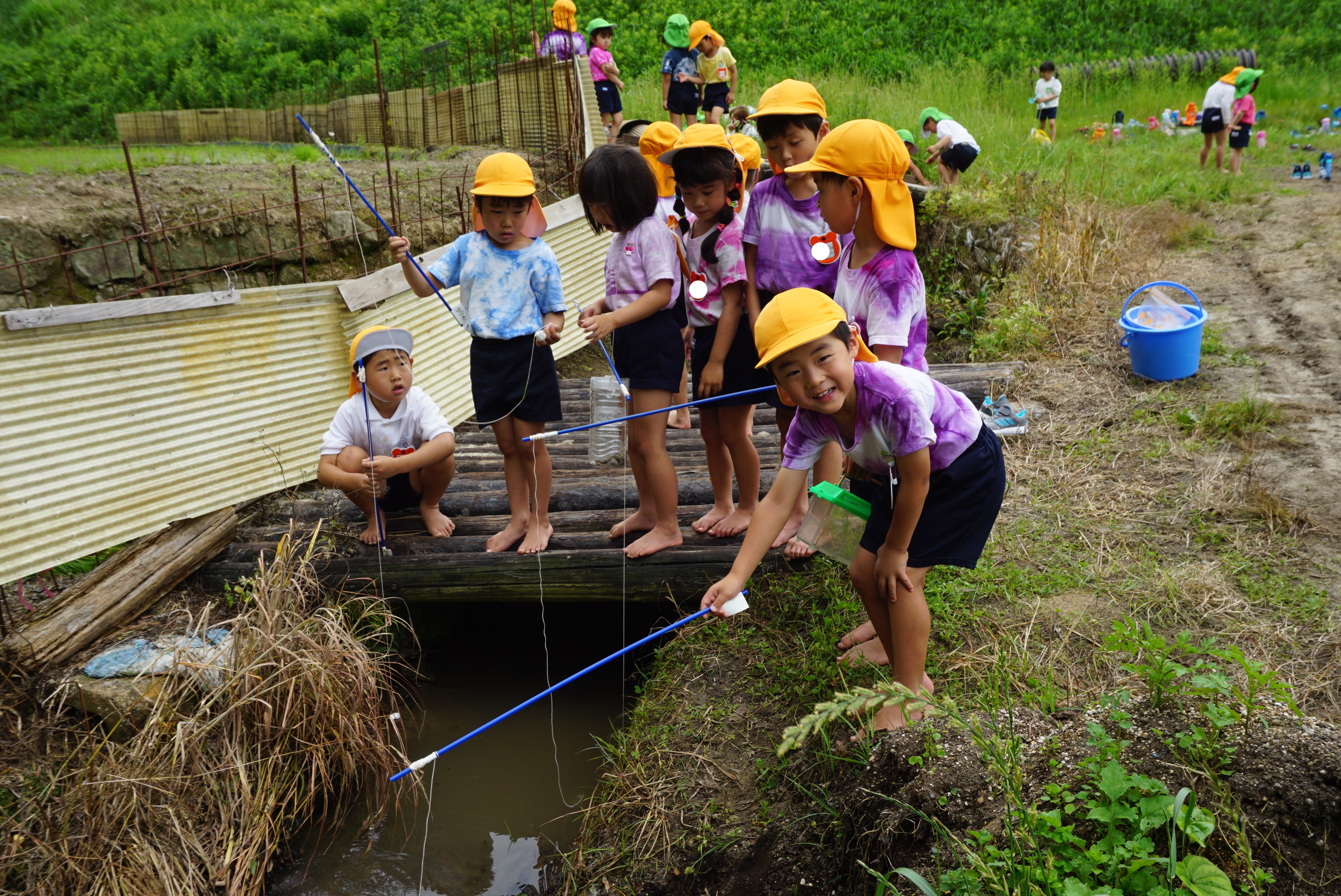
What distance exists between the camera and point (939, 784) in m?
2.44

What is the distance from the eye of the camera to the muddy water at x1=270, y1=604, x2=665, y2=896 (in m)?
3.55

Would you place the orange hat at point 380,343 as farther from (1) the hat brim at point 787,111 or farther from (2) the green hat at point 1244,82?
(2) the green hat at point 1244,82

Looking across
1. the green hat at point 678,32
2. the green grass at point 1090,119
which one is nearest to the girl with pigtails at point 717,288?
the green grass at point 1090,119

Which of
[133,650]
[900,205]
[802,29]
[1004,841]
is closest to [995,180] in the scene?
[900,205]

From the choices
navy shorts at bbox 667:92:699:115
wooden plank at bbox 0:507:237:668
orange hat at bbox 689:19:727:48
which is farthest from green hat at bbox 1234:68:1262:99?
wooden plank at bbox 0:507:237:668

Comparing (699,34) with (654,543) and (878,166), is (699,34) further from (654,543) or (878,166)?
(878,166)

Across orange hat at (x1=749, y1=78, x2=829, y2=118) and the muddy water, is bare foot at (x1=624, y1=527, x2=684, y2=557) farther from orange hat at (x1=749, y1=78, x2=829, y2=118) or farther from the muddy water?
orange hat at (x1=749, y1=78, x2=829, y2=118)

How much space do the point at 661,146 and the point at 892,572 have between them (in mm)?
2631

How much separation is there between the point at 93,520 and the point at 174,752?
164 centimetres

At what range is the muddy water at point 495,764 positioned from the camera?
140 inches

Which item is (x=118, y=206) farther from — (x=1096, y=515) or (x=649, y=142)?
(x=1096, y=515)

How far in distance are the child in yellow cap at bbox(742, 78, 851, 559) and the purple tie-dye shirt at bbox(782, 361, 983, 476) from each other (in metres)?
0.82

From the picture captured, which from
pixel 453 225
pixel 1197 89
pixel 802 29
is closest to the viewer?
pixel 453 225

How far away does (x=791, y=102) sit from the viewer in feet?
10.8
